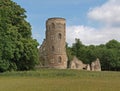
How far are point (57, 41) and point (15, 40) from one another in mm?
30031

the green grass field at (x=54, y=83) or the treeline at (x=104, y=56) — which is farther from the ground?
the treeline at (x=104, y=56)

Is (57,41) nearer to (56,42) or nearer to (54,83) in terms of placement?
(56,42)

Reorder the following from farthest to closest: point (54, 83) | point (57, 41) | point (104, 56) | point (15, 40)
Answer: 1. point (104, 56)
2. point (57, 41)
3. point (15, 40)
4. point (54, 83)

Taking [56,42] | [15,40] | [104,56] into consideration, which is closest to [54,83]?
[15,40]

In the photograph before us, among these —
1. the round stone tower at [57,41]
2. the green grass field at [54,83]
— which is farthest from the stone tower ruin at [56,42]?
the green grass field at [54,83]

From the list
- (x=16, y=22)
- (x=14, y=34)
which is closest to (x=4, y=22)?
(x=14, y=34)

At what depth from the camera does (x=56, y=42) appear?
278ft

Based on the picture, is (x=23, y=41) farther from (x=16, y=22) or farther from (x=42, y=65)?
(x=42, y=65)

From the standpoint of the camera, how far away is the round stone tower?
84.6 m

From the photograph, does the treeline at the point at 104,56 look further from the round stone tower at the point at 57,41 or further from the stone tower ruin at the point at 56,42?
the round stone tower at the point at 57,41

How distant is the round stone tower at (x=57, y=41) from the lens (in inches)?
3332

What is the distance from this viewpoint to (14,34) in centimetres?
5544

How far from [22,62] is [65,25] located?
29087 millimetres

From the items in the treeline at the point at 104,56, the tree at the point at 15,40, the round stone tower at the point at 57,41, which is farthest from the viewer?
the treeline at the point at 104,56
